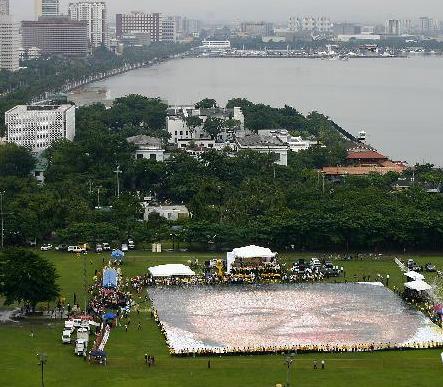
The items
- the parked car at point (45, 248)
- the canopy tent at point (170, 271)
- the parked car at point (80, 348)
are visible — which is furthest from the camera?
the parked car at point (45, 248)

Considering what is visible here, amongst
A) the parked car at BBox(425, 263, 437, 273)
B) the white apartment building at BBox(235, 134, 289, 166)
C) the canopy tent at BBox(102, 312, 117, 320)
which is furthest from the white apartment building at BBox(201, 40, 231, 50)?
the canopy tent at BBox(102, 312, 117, 320)

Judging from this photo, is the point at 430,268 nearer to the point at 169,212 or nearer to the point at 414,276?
the point at 414,276

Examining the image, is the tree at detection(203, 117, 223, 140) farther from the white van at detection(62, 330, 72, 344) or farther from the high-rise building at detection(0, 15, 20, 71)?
the high-rise building at detection(0, 15, 20, 71)

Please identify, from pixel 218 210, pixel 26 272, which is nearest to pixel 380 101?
pixel 218 210

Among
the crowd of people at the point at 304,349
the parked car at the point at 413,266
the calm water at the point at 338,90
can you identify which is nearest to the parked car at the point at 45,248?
the parked car at the point at 413,266

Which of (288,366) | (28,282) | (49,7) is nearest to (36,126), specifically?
(28,282)

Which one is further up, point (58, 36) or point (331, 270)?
point (58, 36)

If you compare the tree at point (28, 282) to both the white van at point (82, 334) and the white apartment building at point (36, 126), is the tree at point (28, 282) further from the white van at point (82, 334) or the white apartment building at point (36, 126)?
the white apartment building at point (36, 126)
